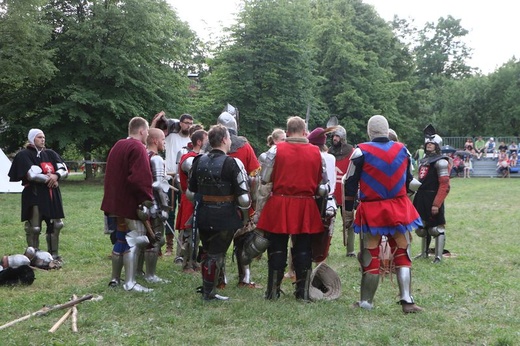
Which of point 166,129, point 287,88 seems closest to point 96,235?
point 166,129

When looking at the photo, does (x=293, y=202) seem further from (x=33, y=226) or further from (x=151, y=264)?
(x=33, y=226)

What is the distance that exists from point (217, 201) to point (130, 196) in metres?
1.01

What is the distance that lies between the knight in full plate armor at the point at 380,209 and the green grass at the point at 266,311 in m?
0.32

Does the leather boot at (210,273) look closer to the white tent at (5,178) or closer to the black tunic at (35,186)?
the black tunic at (35,186)

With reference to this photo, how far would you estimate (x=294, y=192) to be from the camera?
5961 mm

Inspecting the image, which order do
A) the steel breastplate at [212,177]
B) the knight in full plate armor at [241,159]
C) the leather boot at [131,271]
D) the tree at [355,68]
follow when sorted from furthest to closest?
the tree at [355,68] < the knight in full plate armor at [241,159] < the leather boot at [131,271] < the steel breastplate at [212,177]

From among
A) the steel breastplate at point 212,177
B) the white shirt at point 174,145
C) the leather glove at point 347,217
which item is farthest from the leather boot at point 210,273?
the white shirt at point 174,145

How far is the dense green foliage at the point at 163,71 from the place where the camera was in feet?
77.0

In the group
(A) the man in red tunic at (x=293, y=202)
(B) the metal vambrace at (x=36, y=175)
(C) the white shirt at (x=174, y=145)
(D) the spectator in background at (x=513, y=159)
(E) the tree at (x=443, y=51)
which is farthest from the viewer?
(E) the tree at (x=443, y=51)

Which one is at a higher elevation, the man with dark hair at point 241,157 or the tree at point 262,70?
the tree at point 262,70

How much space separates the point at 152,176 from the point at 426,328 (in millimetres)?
3224

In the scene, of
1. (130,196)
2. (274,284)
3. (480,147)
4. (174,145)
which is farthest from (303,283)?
(480,147)

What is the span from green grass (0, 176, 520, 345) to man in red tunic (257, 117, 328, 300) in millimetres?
355

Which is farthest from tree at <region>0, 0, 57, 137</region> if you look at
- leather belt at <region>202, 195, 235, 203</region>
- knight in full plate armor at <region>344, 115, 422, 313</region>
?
knight in full plate armor at <region>344, 115, 422, 313</region>
